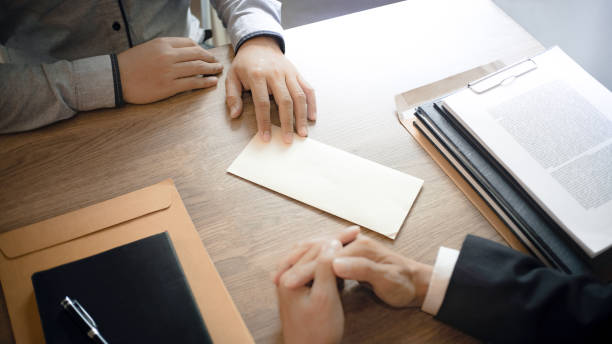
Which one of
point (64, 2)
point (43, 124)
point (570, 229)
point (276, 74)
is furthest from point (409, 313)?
point (64, 2)

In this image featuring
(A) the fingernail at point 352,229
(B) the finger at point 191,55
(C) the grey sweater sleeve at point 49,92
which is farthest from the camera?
(B) the finger at point 191,55

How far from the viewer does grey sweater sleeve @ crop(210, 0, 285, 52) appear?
0.91m

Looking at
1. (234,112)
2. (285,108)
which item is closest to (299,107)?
(285,108)

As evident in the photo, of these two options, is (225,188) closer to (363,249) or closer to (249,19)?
(363,249)

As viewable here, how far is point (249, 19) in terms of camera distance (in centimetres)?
94

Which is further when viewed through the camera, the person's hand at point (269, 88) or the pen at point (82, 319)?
the person's hand at point (269, 88)

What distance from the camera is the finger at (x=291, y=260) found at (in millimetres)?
602

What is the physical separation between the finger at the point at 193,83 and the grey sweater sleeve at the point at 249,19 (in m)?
0.12

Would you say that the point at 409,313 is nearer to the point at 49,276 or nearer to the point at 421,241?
the point at 421,241

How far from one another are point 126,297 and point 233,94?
44 centimetres

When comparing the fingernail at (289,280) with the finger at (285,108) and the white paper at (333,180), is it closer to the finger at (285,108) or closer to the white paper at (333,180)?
the white paper at (333,180)

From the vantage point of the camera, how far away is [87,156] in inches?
29.2

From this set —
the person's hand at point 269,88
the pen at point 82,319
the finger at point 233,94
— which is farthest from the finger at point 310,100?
the pen at point 82,319

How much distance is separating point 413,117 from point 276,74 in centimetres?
30
